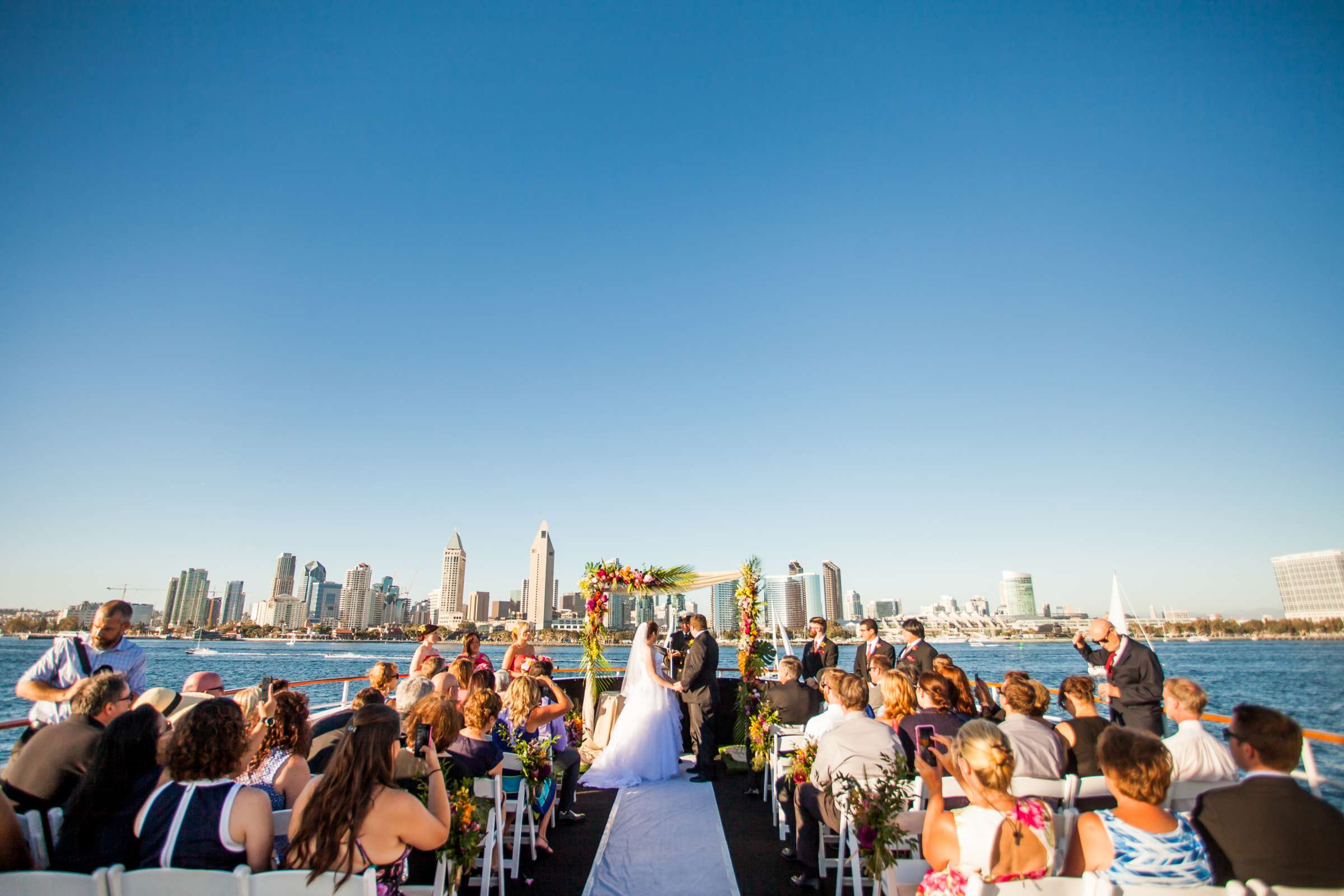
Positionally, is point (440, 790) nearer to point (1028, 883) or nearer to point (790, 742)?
point (1028, 883)

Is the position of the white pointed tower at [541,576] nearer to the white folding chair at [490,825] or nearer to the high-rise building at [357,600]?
the white folding chair at [490,825]

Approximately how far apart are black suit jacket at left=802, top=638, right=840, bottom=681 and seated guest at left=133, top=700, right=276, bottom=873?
6919mm

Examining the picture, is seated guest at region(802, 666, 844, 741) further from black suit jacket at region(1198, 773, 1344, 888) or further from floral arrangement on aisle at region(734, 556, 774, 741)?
floral arrangement on aisle at region(734, 556, 774, 741)

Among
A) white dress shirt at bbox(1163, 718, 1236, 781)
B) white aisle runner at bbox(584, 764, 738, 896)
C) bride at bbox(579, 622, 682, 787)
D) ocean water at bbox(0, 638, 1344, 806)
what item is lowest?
ocean water at bbox(0, 638, 1344, 806)

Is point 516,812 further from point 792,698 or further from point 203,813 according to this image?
point 792,698

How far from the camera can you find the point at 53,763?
2.96 m

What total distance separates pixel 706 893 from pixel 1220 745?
10.6 feet

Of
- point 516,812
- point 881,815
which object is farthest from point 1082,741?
point 516,812

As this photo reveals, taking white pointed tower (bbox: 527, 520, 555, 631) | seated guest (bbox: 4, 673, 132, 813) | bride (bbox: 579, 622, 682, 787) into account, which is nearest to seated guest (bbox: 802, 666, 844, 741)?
bride (bbox: 579, 622, 682, 787)

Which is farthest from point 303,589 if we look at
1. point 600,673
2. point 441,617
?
point 600,673

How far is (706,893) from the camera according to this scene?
436cm

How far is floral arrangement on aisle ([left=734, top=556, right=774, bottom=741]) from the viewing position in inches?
322

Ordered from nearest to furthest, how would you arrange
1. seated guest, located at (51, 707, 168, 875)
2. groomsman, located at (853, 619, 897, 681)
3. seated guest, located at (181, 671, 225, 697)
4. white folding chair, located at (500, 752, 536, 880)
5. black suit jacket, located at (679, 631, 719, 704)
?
seated guest, located at (51, 707, 168, 875) < white folding chair, located at (500, 752, 536, 880) < seated guest, located at (181, 671, 225, 697) < groomsman, located at (853, 619, 897, 681) < black suit jacket, located at (679, 631, 719, 704)

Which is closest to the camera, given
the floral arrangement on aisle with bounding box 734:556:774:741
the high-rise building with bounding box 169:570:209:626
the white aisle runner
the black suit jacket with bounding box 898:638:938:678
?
the white aisle runner
